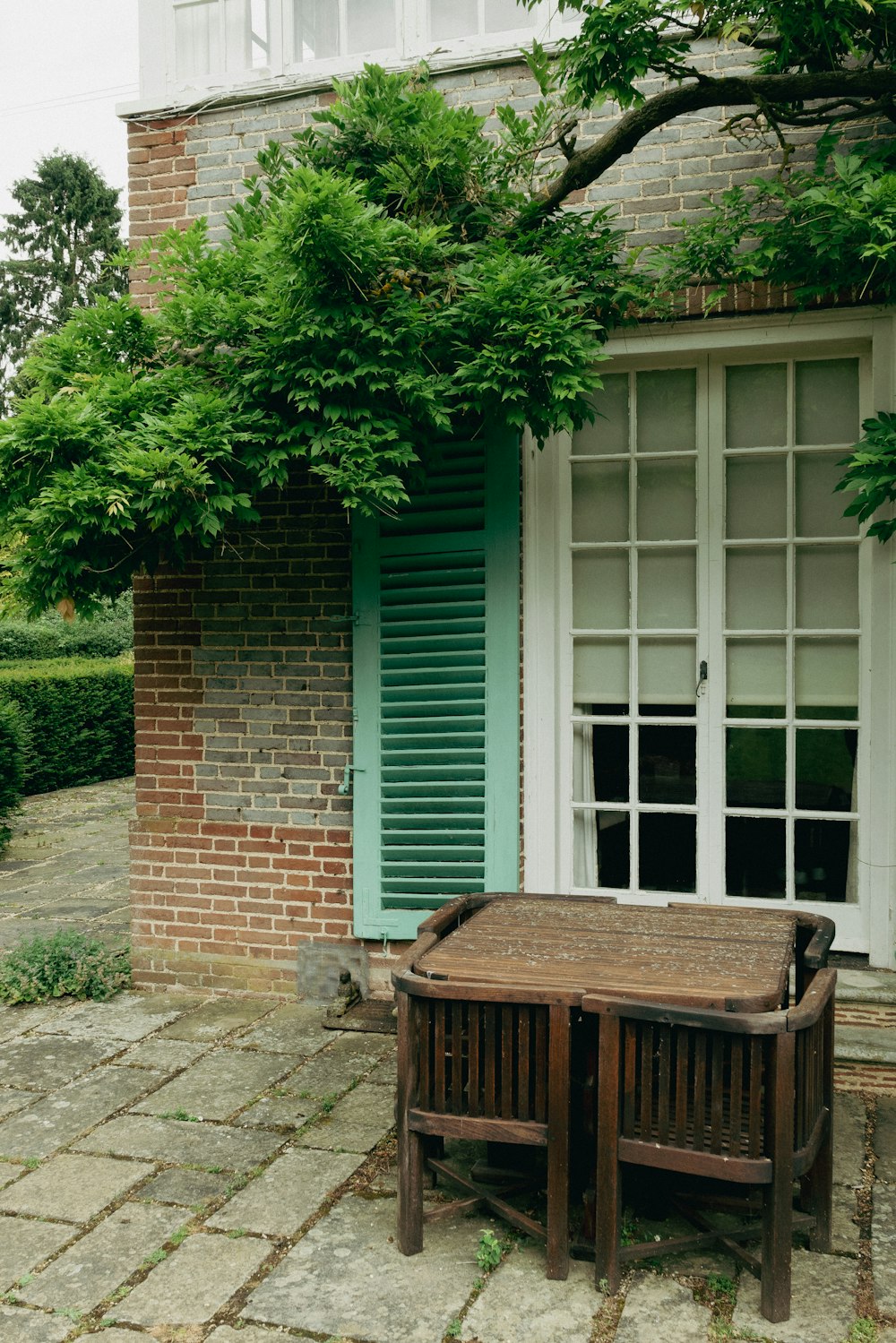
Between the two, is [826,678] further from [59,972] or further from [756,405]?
[59,972]

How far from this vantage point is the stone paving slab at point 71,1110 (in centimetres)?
371

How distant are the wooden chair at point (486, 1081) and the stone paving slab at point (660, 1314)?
0.19 meters

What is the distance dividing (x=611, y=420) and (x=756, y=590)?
0.97m

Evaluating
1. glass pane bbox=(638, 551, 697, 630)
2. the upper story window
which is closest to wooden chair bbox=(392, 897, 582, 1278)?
glass pane bbox=(638, 551, 697, 630)

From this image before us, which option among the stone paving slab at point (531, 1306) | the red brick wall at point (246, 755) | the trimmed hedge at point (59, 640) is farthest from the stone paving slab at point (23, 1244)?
the trimmed hedge at point (59, 640)

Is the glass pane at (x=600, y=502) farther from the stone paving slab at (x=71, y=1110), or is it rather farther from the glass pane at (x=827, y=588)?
the stone paving slab at (x=71, y=1110)

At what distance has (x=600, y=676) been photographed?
4.79 metres

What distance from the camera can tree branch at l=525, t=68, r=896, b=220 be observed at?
Answer: 3.87 meters

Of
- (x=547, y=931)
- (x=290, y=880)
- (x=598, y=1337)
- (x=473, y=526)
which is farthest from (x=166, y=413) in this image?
(x=598, y=1337)

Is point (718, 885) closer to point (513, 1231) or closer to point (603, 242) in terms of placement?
point (513, 1231)

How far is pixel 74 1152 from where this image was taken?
362 centimetres

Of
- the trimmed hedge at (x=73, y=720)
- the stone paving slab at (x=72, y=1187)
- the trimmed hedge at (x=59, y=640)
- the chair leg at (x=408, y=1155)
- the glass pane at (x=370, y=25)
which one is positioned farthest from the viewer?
the trimmed hedge at (x=59, y=640)

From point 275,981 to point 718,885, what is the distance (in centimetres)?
209

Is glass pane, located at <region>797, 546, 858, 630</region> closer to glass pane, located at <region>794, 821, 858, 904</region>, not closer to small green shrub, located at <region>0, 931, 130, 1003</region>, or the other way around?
glass pane, located at <region>794, 821, 858, 904</region>
